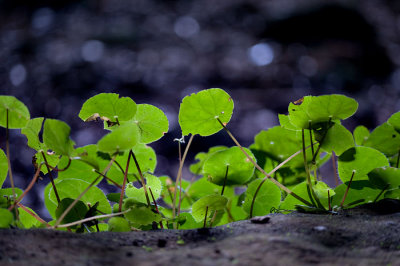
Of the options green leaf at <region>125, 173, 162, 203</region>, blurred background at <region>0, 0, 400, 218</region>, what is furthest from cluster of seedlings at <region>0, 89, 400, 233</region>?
blurred background at <region>0, 0, 400, 218</region>

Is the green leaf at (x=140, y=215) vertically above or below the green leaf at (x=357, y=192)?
above

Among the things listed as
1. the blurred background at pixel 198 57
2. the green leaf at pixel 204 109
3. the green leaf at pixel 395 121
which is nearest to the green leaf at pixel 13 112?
the green leaf at pixel 204 109

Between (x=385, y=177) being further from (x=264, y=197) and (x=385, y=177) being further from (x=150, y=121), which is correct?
(x=150, y=121)

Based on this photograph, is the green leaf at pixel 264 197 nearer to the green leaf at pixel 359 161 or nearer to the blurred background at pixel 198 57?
the green leaf at pixel 359 161

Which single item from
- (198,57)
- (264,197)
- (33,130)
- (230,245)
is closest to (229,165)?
(264,197)

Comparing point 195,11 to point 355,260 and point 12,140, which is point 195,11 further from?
point 355,260

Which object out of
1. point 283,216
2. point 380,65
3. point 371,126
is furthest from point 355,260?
point 380,65
